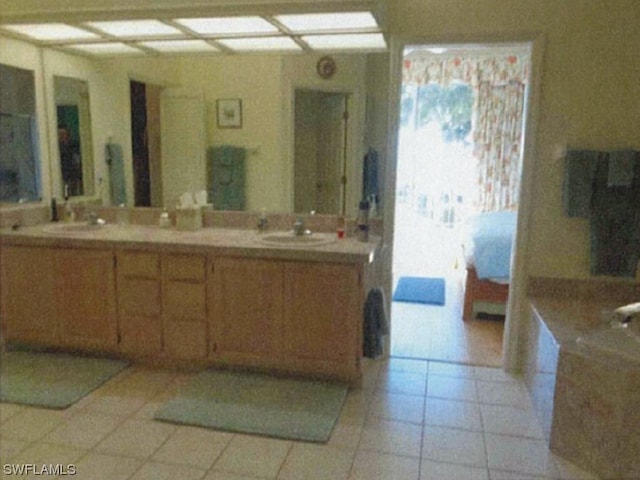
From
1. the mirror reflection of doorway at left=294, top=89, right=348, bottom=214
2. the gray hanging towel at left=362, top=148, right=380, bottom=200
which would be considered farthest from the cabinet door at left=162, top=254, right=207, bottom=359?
the gray hanging towel at left=362, top=148, right=380, bottom=200

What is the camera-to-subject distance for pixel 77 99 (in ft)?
11.6

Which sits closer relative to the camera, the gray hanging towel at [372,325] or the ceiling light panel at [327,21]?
the ceiling light panel at [327,21]

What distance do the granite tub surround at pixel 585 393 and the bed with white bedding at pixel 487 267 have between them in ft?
3.27

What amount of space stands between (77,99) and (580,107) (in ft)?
10.9

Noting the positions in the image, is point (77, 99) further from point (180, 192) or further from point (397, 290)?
point (397, 290)

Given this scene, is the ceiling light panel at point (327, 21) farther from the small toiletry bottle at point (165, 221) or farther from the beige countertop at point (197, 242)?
the small toiletry bottle at point (165, 221)

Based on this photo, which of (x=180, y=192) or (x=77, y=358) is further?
(x=180, y=192)

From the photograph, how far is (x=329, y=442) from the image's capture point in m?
2.35

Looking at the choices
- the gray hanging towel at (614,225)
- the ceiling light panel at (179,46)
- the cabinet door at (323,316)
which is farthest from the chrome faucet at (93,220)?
the gray hanging towel at (614,225)

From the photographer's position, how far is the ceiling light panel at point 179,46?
313 centimetres

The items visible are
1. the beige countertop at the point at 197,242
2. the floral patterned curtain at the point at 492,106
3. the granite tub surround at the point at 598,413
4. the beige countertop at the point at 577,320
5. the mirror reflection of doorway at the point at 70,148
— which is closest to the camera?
the granite tub surround at the point at 598,413

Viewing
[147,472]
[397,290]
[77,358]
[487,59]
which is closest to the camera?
[147,472]

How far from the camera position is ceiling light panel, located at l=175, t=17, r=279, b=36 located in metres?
2.70

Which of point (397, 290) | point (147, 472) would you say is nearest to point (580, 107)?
point (397, 290)
